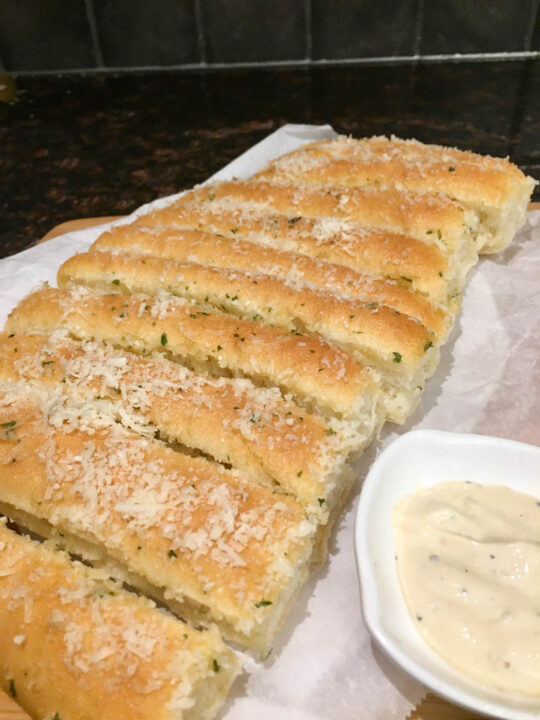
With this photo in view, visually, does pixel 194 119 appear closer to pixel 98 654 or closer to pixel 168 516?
pixel 168 516

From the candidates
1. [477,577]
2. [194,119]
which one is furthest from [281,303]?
[194,119]

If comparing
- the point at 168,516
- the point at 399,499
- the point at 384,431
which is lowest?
the point at 384,431

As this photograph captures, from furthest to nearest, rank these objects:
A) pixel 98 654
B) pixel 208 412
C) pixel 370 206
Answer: pixel 370 206 < pixel 208 412 < pixel 98 654

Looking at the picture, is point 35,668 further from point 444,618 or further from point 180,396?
point 444,618

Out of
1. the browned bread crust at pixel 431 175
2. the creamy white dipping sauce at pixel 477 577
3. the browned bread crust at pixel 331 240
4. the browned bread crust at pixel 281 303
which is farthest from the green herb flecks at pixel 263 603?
the browned bread crust at pixel 431 175

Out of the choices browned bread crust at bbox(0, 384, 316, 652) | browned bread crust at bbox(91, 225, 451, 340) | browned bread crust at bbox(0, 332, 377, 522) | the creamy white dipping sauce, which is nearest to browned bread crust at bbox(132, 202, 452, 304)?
browned bread crust at bbox(91, 225, 451, 340)

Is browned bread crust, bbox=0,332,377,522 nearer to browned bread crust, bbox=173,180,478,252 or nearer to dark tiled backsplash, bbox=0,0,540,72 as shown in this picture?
browned bread crust, bbox=173,180,478,252
